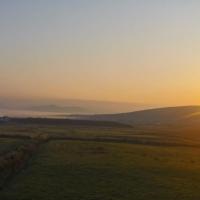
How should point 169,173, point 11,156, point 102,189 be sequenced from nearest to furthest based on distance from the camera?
point 102,189
point 169,173
point 11,156

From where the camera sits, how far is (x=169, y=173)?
41969 mm

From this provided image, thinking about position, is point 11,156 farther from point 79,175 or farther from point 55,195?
point 55,195

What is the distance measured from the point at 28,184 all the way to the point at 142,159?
19565 millimetres

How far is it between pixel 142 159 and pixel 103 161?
557 cm

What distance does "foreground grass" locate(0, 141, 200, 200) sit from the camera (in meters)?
32.0

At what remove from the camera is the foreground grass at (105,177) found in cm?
3200

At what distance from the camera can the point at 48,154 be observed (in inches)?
2042

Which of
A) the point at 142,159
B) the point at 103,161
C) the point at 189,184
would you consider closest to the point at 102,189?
the point at 189,184

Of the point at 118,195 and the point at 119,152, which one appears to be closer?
the point at 118,195

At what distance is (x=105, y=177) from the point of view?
38312 mm

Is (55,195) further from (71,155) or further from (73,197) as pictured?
(71,155)

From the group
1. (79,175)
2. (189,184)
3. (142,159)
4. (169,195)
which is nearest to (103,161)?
(142,159)

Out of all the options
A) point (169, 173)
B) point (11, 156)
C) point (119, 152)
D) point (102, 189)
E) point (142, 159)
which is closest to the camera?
point (102, 189)

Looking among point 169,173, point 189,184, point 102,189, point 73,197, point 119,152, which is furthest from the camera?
point 119,152
